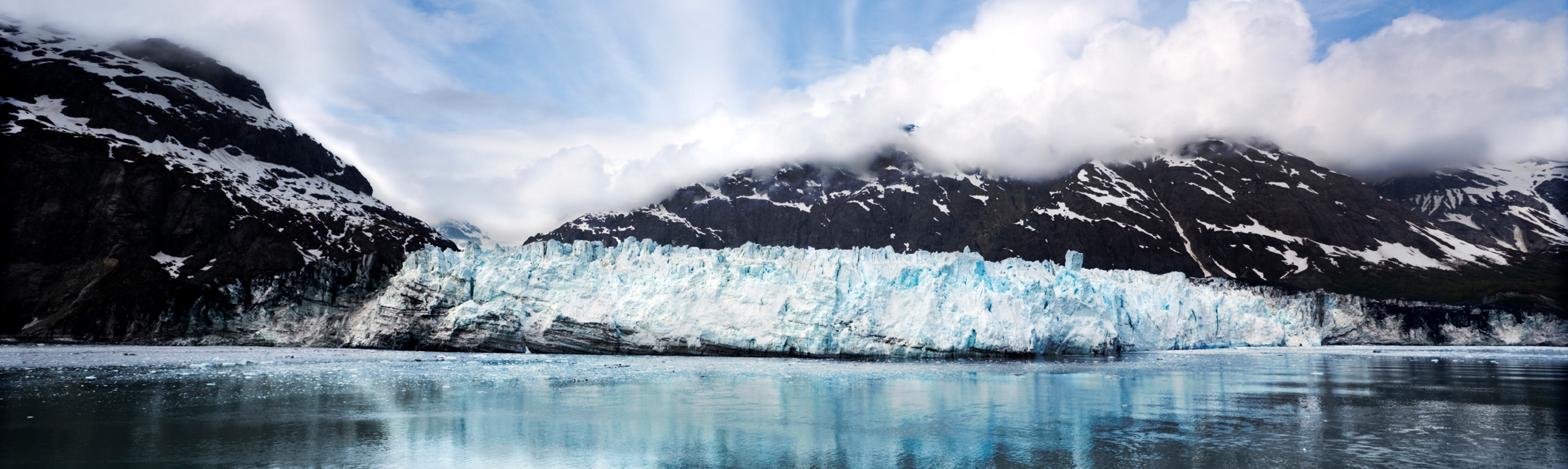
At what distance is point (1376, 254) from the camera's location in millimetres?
119500

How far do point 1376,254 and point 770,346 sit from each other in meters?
116

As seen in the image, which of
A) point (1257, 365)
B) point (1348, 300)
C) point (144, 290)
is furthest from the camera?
point (1348, 300)

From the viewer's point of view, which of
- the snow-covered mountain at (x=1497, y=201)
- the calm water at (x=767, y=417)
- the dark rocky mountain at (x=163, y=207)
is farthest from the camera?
the snow-covered mountain at (x=1497, y=201)

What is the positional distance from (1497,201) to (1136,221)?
236 feet

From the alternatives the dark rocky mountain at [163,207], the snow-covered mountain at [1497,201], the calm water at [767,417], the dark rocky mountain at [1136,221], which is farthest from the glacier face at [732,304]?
the snow-covered mountain at [1497,201]

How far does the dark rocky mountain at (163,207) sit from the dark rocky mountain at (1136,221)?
44.2 m

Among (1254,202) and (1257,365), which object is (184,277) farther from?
(1254,202)

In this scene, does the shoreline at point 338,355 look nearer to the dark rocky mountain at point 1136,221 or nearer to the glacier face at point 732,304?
the glacier face at point 732,304

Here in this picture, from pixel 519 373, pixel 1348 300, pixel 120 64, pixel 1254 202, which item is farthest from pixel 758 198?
pixel 519 373

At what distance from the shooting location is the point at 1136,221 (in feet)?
423

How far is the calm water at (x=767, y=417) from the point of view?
1307 centimetres

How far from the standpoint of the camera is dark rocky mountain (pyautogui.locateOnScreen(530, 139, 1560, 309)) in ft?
381

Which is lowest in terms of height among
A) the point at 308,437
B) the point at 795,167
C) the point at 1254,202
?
the point at 308,437

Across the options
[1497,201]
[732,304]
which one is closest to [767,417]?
[732,304]
